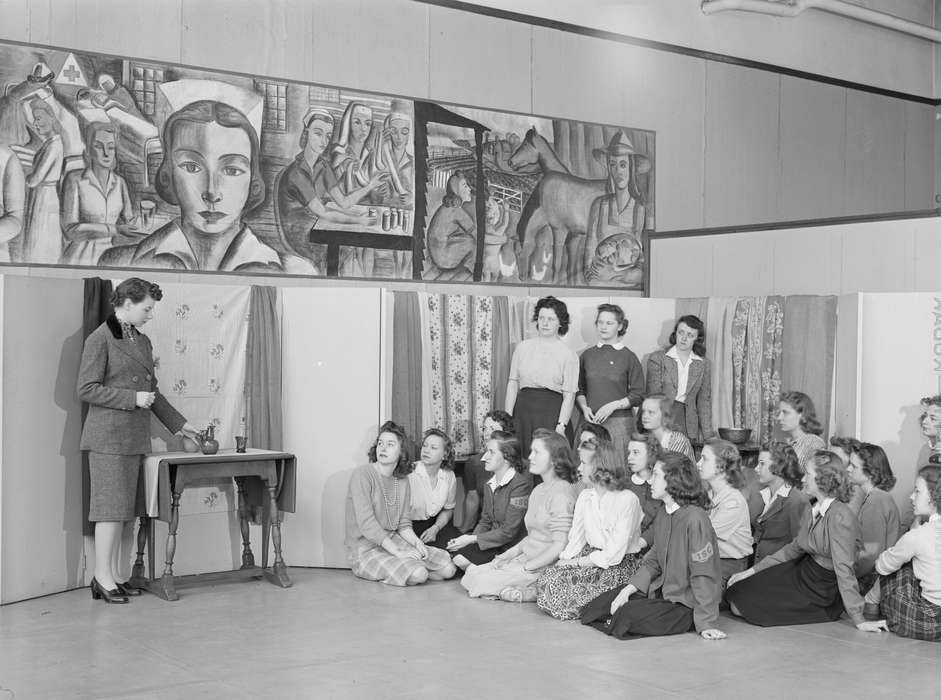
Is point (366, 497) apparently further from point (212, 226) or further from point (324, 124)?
point (324, 124)

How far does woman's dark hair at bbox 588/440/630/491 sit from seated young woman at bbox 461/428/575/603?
36 cm

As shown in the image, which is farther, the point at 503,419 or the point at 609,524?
the point at 503,419

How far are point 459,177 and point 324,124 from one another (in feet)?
3.85

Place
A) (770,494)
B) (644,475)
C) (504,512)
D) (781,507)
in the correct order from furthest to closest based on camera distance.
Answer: (504,512) → (770,494) → (781,507) → (644,475)

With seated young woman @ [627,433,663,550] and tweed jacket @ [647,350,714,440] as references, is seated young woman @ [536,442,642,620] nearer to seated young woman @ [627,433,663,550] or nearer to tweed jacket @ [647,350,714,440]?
seated young woman @ [627,433,663,550]

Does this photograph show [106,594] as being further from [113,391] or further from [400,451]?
[400,451]

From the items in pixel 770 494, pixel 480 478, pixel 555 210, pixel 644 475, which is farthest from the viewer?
pixel 555 210

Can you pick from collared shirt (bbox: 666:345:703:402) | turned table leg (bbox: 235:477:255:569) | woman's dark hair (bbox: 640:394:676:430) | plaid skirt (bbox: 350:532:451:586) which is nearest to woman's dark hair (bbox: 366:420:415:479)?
plaid skirt (bbox: 350:532:451:586)

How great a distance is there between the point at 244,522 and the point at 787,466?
322 cm

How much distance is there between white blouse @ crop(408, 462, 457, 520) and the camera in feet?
24.5

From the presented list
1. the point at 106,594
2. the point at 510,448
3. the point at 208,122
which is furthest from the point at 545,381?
the point at 106,594

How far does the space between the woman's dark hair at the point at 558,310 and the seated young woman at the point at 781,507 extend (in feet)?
5.60

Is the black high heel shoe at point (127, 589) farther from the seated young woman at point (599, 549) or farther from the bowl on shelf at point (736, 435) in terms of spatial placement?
the bowl on shelf at point (736, 435)

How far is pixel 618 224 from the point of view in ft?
32.4
